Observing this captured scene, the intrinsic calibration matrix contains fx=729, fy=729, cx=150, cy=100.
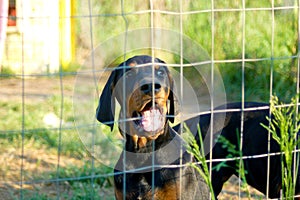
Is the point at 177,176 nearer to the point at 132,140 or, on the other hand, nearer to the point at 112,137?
the point at 132,140

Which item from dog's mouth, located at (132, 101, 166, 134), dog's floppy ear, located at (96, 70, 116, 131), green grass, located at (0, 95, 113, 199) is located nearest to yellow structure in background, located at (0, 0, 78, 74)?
green grass, located at (0, 95, 113, 199)

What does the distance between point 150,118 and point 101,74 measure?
4.58 m

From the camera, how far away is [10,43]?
1047 centimetres

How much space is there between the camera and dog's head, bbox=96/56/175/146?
4.21 meters

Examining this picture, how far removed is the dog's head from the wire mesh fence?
0.32ft

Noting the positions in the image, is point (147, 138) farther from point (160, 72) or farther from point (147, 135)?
point (160, 72)

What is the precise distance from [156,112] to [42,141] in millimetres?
2868

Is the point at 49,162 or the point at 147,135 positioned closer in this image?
the point at 147,135

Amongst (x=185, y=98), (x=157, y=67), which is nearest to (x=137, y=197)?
(x=157, y=67)

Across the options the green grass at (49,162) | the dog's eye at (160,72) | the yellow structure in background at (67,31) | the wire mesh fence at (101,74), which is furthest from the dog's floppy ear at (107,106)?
the yellow structure in background at (67,31)

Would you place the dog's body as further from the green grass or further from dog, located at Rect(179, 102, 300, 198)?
the green grass

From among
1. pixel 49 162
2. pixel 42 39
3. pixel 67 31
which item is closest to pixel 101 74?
pixel 42 39

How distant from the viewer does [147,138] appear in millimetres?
4340

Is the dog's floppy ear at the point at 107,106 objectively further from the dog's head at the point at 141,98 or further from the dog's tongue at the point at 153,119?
the dog's tongue at the point at 153,119
